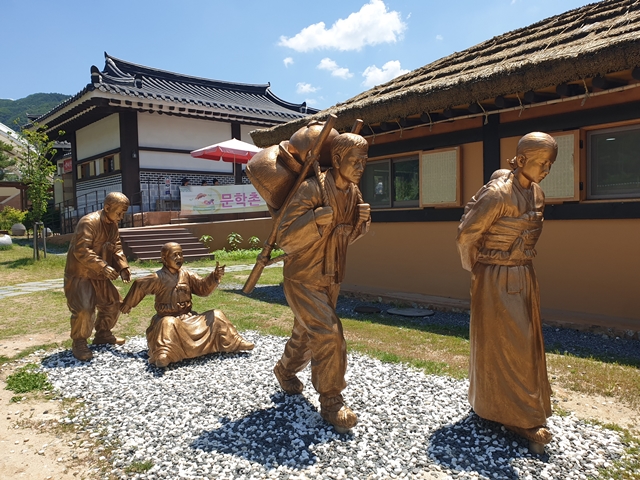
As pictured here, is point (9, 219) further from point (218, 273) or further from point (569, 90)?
point (569, 90)

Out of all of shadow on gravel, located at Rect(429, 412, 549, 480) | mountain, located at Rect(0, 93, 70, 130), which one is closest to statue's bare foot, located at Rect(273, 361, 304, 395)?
shadow on gravel, located at Rect(429, 412, 549, 480)

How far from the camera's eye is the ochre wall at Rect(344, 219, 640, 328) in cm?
609

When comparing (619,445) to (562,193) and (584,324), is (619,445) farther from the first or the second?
(562,193)

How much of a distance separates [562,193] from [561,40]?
227cm

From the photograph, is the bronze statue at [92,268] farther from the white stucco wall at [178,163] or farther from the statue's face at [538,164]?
the white stucco wall at [178,163]

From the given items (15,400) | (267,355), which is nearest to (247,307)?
(267,355)

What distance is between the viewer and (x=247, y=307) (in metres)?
8.34

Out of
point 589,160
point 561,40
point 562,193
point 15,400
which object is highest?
point 561,40

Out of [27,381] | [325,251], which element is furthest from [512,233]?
[27,381]

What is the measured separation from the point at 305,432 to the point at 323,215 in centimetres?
157

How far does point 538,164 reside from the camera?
3.15 metres

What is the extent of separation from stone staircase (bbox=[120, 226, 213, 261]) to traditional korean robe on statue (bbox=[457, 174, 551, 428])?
1192 cm

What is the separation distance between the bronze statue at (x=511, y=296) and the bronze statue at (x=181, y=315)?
117 inches

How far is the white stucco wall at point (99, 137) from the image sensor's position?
1730cm
